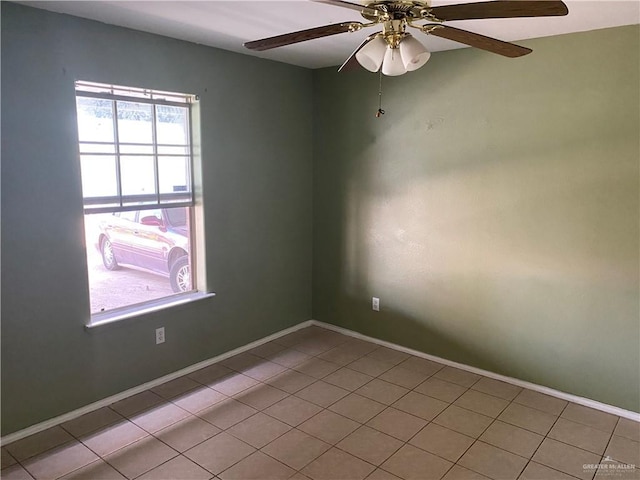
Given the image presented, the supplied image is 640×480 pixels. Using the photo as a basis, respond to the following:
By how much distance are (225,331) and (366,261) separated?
126 cm

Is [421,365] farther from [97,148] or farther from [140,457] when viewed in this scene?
[97,148]

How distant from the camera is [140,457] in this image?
2488mm

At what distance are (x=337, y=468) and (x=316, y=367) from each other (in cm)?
118

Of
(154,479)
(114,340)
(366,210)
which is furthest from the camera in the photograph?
(366,210)

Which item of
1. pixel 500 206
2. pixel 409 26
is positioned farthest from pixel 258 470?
pixel 500 206

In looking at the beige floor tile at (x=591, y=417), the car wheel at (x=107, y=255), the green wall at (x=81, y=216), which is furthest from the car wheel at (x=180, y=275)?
the beige floor tile at (x=591, y=417)

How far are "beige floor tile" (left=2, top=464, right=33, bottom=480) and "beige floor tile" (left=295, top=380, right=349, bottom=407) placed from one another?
151cm

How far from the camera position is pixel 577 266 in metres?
3.00

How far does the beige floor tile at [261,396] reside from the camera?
120 inches

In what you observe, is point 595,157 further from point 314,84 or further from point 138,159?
point 138,159

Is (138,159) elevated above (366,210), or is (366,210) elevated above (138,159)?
(138,159)

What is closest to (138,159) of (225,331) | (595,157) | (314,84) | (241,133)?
(241,133)

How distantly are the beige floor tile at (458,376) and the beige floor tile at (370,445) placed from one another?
0.88 m

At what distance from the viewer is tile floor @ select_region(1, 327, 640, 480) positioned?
7.91 ft
